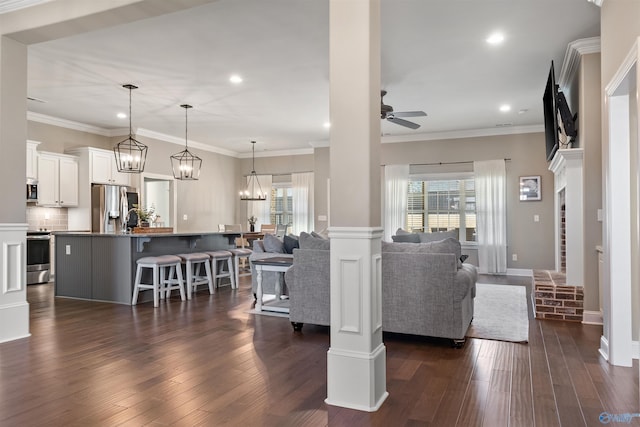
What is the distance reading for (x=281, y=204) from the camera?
11.3m

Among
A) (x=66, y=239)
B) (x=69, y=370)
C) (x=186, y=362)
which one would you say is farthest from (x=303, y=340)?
(x=66, y=239)

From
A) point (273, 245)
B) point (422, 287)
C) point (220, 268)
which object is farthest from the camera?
point (220, 268)

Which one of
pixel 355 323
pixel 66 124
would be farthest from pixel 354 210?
pixel 66 124

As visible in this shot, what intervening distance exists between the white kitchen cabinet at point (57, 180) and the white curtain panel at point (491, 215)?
761cm

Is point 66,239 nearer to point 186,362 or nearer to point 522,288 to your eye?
point 186,362

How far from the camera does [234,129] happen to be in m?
8.80

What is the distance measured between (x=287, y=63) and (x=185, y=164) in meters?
3.66

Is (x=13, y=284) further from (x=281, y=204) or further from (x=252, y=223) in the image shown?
(x=281, y=204)

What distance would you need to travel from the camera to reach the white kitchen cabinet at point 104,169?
809cm

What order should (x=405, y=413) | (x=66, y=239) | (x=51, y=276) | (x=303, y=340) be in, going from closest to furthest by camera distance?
(x=405, y=413)
(x=303, y=340)
(x=66, y=239)
(x=51, y=276)

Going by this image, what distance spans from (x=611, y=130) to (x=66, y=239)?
21.3ft

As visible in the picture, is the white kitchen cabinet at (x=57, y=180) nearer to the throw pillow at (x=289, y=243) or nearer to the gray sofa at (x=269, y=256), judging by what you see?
the gray sofa at (x=269, y=256)

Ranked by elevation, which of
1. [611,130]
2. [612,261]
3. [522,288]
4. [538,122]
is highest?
[538,122]

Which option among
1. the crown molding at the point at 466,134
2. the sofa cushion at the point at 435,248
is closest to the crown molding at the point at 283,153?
the crown molding at the point at 466,134
